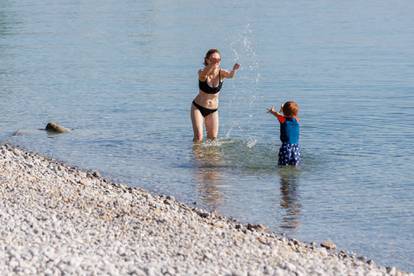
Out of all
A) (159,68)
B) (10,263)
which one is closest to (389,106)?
(159,68)

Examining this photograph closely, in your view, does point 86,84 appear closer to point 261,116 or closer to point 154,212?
point 261,116

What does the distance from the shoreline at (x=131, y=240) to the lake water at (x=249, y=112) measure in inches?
43.1

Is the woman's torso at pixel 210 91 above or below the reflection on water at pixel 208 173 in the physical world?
above

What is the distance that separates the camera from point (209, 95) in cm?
1719

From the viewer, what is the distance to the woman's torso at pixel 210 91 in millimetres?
16922

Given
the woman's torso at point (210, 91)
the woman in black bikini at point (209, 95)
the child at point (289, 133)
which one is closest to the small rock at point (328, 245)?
the child at point (289, 133)

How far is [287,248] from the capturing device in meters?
10.8

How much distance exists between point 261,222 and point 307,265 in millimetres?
3172

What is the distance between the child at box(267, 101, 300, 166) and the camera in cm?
1544

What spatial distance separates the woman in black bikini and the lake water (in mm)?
361

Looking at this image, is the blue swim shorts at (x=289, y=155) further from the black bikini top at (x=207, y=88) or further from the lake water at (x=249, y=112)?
the black bikini top at (x=207, y=88)

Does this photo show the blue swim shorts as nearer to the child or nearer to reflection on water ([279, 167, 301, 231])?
the child

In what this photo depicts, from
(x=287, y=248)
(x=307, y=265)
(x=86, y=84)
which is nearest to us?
(x=307, y=265)

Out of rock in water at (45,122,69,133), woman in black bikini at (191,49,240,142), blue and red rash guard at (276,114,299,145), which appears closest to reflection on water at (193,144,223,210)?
woman in black bikini at (191,49,240,142)
